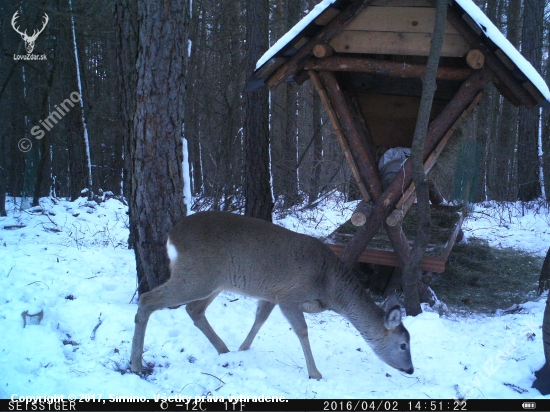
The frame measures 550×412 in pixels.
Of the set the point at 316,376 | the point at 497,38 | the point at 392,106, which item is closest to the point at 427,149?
the point at 497,38

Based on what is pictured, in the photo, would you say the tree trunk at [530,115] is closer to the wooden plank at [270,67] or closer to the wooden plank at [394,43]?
the wooden plank at [394,43]

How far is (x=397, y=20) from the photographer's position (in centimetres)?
603

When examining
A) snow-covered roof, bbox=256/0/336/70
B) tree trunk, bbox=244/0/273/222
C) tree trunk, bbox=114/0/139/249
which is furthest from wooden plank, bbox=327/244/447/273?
tree trunk, bbox=114/0/139/249

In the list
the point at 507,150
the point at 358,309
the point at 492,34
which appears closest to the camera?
the point at 358,309

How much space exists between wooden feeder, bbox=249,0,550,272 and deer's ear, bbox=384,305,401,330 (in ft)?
6.27

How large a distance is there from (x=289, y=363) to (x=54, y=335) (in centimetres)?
226

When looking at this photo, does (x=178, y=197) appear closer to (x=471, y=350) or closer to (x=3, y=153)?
(x=471, y=350)

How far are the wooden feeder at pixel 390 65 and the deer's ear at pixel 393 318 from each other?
6.27 ft

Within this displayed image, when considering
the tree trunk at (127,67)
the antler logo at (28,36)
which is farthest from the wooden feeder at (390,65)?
the antler logo at (28,36)

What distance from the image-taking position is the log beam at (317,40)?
6.02 metres

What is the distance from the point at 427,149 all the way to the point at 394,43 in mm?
1400

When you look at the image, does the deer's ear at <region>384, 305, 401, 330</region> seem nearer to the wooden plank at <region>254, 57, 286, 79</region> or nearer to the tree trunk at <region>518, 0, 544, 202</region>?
the wooden plank at <region>254, 57, 286, 79</region>

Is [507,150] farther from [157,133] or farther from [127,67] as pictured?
[157,133]

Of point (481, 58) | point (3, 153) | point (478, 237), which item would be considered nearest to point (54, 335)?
point (481, 58)
